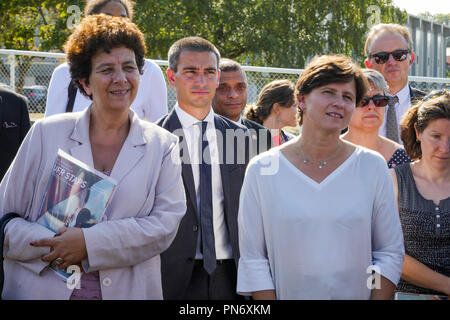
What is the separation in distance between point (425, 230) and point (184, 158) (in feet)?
4.79

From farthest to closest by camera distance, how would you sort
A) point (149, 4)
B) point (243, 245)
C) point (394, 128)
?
point (149, 4) < point (394, 128) < point (243, 245)

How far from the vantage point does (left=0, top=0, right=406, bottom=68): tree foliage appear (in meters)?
22.1

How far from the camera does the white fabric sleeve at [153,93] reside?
428cm

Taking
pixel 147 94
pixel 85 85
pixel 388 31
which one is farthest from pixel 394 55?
pixel 85 85

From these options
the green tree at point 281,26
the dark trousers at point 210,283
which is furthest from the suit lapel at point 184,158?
the green tree at point 281,26

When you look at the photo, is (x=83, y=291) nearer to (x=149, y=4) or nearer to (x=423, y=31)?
(x=149, y=4)

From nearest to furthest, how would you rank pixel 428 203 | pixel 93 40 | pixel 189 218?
pixel 93 40 → pixel 189 218 → pixel 428 203

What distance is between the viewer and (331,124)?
2.98m

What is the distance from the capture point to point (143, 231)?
104 inches

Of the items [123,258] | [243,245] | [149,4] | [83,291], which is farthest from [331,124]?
[149,4]

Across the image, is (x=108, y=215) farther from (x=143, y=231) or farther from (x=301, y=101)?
(x=301, y=101)

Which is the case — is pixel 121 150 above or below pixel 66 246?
above

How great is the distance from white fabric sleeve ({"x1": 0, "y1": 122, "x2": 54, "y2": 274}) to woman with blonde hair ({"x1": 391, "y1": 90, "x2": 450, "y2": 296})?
2.04 m
